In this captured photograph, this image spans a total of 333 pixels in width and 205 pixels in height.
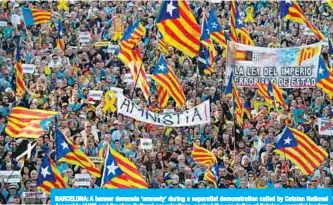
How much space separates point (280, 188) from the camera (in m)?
20.8

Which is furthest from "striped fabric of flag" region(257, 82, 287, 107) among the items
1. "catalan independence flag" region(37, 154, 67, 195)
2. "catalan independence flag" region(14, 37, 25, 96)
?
"catalan independence flag" region(37, 154, 67, 195)

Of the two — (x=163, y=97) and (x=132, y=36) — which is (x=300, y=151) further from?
(x=132, y=36)

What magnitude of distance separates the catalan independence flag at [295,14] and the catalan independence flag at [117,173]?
5456 millimetres

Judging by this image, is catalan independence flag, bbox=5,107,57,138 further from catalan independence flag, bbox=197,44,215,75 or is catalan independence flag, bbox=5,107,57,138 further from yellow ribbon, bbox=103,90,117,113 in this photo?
catalan independence flag, bbox=197,44,215,75

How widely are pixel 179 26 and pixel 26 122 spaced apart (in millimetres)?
3443

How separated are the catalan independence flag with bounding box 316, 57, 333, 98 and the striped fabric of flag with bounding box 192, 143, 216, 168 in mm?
3033

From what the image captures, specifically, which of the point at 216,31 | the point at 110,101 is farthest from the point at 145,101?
the point at 216,31

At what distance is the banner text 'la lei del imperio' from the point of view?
23.9 metres

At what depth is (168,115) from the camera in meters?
22.8

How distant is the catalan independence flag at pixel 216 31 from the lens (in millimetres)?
23828

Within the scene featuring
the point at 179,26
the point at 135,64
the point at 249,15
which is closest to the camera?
the point at 179,26

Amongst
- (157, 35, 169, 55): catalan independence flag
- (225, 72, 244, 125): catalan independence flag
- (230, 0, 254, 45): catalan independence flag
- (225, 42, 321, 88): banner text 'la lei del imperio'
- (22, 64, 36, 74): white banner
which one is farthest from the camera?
(230, 0, 254, 45): catalan independence flag

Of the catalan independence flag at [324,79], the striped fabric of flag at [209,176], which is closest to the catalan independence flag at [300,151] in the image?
the striped fabric of flag at [209,176]

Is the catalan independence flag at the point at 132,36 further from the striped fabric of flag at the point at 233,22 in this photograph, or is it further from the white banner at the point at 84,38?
the striped fabric of flag at the point at 233,22
